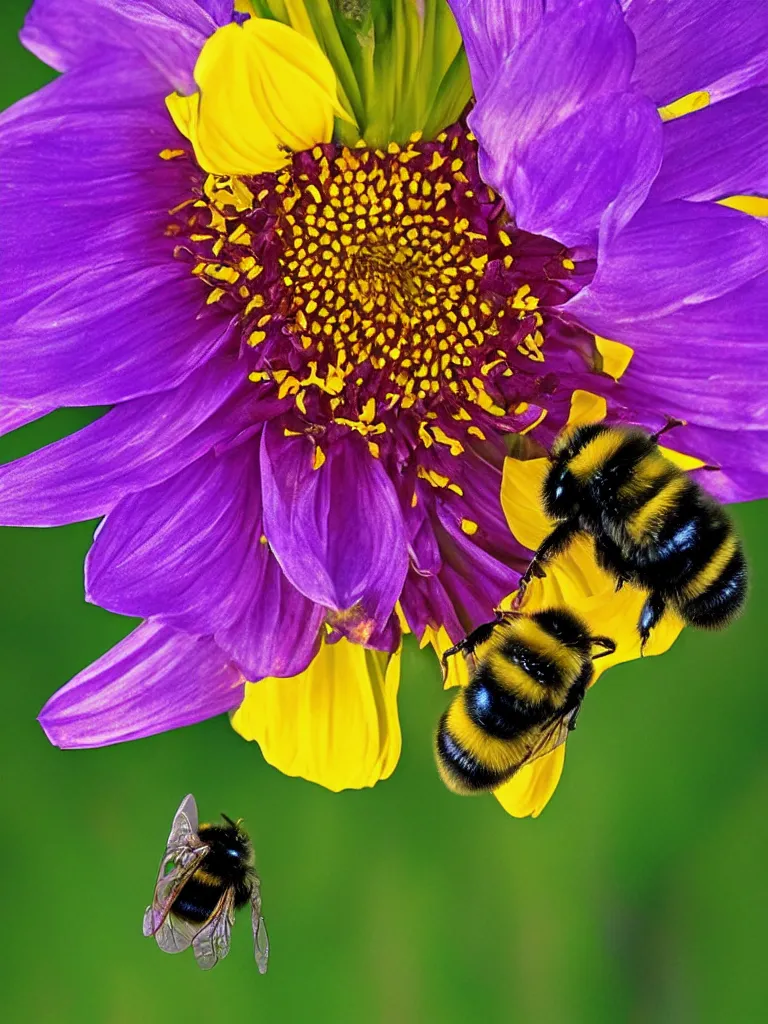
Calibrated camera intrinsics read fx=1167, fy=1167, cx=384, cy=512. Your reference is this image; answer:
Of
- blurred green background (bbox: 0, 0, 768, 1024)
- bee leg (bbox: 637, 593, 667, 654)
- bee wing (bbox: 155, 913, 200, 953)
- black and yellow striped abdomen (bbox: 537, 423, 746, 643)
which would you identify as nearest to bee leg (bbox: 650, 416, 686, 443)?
black and yellow striped abdomen (bbox: 537, 423, 746, 643)

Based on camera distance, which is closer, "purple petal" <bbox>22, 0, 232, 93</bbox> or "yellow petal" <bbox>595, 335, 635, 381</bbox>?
"purple petal" <bbox>22, 0, 232, 93</bbox>

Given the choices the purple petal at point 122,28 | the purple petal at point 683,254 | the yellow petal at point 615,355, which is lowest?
the yellow petal at point 615,355

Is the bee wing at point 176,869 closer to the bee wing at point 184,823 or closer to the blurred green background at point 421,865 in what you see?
the bee wing at point 184,823

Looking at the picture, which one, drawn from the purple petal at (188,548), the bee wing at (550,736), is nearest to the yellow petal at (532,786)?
the bee wing at (550,736)

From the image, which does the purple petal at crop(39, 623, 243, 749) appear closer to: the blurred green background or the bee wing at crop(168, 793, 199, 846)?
the bee wing at crop(168, 793, 199, 846)

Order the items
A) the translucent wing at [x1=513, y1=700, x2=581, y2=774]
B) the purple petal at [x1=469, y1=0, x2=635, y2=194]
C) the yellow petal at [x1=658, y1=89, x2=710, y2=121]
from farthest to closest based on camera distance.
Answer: the translucent wing at [x1=513, y1=700, x2=581, y2=774], the yellow petal at [x1=658, y1=89, x2=710, y2=121], the purple petal at [x1=469, y1=0, x2=635, y2=194]

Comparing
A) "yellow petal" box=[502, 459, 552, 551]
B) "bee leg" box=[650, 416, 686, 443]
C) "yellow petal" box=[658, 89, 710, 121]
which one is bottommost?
"yellow petal" box=[502, 459, 552, 551]

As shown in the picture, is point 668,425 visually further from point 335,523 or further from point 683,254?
point 335,523
